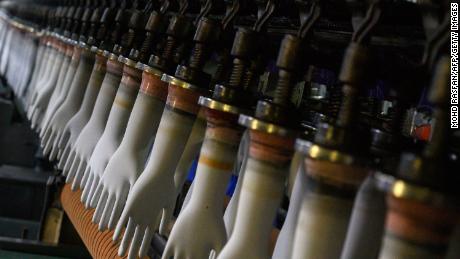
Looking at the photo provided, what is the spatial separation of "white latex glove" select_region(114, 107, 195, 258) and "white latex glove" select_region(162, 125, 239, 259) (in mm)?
120

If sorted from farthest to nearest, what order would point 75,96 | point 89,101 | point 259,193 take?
point 75,96 < point 89,101 < point 259,193

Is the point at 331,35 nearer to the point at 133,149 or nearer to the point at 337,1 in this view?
the point at 337,1

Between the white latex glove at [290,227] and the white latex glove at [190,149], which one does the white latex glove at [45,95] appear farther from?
the white latex glove at [290,227]

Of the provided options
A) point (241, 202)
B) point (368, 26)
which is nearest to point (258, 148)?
point (241, 202)

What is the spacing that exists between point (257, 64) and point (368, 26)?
28 cm

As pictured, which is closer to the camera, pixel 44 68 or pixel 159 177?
pixel 159 177

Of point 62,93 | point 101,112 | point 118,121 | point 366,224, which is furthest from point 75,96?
point 366,224

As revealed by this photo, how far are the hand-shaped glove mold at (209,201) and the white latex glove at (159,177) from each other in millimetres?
119

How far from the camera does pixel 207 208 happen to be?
90 cm

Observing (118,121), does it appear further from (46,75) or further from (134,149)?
(46,75)

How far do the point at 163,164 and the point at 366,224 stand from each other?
1.31 feet

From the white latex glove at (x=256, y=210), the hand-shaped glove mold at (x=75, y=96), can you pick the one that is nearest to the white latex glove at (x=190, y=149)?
the white latex glove at (x=256, y=210)

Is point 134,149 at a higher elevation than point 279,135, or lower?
lower

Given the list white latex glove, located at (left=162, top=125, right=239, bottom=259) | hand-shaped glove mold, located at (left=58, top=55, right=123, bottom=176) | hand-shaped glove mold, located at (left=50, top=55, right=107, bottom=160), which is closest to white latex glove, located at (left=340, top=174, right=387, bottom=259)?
white latex glove, located at (left=162, top=125, right=239, bottom=259)
